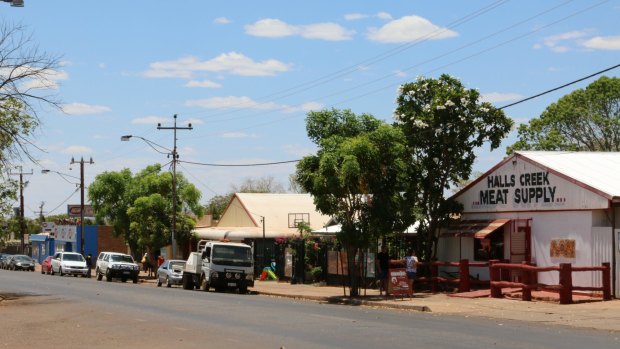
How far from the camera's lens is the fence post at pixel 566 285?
78.2ft

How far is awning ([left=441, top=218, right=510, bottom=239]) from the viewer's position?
98.1ft

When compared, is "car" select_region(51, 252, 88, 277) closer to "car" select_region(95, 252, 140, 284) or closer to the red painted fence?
"car" select_region(95, 252, 140, 284)

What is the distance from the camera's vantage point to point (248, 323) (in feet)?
64.4

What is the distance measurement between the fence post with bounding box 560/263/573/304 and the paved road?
159 inches

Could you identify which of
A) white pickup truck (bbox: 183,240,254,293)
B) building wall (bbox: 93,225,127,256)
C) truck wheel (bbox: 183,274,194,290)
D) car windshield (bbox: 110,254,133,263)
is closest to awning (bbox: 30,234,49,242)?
building wall (bbox: 93,225,127,256)

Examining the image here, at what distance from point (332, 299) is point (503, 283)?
6502mm

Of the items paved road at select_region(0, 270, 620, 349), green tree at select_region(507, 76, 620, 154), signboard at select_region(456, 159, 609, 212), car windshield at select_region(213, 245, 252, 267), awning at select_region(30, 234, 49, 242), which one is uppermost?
green tree at select_region(507, 76, 620, 154)

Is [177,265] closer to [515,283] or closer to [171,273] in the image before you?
[171,273]

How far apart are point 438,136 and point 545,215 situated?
553 cm

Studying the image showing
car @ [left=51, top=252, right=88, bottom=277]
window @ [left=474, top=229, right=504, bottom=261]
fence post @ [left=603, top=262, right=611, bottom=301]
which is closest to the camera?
fence post @ [left=603, top=262, right=611, bottom=301]

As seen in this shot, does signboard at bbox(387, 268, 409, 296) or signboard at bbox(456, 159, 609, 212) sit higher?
signboard at bbox(456, 159, 609, 212)

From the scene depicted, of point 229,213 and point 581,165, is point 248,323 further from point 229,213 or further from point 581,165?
point 229,213

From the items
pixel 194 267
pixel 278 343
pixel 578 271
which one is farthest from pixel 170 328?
pixel 194 267

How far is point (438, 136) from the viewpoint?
1266 inches
